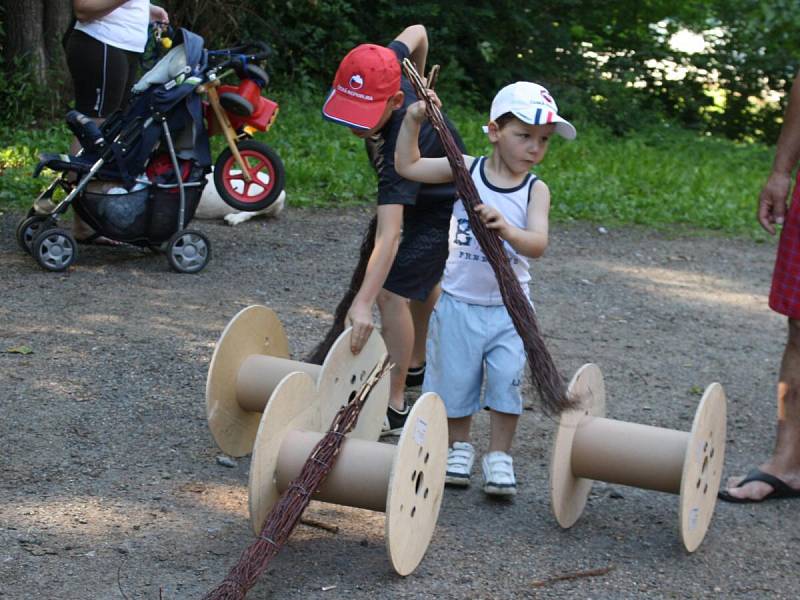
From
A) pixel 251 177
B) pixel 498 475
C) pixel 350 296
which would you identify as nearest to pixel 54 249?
pixel 251 177

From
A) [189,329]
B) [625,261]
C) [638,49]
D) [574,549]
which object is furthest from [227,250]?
[638,49]

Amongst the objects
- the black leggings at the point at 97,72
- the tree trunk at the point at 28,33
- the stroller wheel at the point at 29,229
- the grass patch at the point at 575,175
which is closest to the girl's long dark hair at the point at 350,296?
the stroller wheel at the point at 29,229

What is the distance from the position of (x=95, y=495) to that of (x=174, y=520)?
32 cm

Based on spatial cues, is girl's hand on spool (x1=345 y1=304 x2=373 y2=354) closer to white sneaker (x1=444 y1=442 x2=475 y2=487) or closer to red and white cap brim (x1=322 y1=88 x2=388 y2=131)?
white sneaker (x1=444 y1=442 x2=475 y2=487)

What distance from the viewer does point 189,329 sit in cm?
536

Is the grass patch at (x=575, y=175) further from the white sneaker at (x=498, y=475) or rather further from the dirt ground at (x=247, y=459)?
the white sneaker at (x=498, y=475)

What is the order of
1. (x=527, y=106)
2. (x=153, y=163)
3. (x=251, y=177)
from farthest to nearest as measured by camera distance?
(x=251, y=177)
(x=153, y=163)
(x=527, y=106)

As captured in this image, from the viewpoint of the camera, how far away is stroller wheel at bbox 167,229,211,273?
6.18 meters

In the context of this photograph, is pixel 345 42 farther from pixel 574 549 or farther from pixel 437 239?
pixel 574 549

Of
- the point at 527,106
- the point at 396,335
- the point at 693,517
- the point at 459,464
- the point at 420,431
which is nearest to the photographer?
the point at 420,431

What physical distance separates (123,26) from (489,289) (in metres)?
3.45

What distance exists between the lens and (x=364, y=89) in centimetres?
393

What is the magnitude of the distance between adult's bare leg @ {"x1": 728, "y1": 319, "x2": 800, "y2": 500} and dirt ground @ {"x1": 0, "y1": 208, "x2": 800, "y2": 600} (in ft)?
0.44

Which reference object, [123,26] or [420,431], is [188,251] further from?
[420,431]
